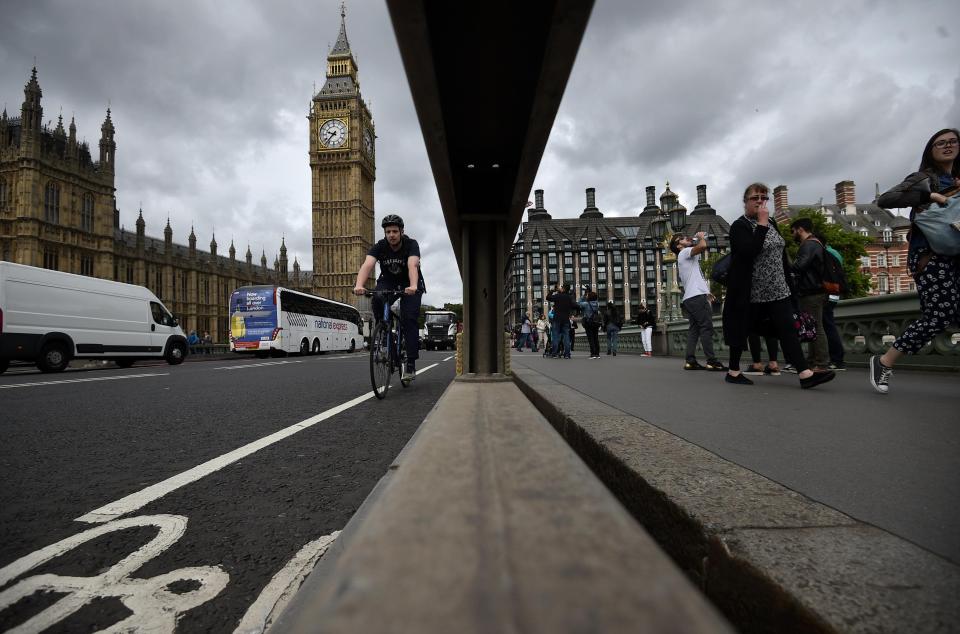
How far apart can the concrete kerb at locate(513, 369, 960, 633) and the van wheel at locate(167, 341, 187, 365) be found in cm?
1822

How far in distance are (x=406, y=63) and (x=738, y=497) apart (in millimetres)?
2089

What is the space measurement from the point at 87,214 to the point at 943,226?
6101 centimetres

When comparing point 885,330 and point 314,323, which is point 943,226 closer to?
point 885,330

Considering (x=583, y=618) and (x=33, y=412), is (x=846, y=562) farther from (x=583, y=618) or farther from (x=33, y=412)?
(x=33, y=412)

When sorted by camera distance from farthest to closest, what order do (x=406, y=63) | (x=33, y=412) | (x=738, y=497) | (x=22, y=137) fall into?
1. (x=22, y=137)
2. (x=33, y=412)
3. (x=406, y=63)
4. (x=738, y=497)

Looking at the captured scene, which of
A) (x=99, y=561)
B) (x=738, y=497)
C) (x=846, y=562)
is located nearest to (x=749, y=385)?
(x=738, y=497)

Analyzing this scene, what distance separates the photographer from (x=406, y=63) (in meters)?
2.25

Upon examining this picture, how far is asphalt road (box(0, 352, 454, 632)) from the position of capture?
1.33 meters

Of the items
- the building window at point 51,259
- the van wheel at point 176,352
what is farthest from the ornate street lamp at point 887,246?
the building window at point 51,259

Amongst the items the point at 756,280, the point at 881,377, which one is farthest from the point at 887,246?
the point at 881,377

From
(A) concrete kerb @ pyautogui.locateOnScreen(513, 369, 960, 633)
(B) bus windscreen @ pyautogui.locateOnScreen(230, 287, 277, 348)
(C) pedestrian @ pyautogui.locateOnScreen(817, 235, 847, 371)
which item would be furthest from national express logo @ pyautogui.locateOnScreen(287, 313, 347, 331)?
(A) concrete kerb @ pyautogui.locateOnScreen(513, 369, 960, 633)

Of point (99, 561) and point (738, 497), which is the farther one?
Result: point (99, 561)

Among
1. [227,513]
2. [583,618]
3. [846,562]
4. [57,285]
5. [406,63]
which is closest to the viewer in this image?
[583,618]

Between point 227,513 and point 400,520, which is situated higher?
point 400,520
